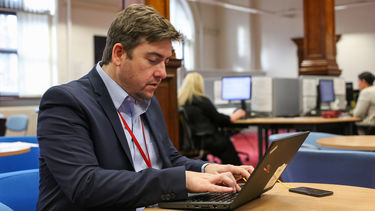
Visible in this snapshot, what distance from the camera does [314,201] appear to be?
1.24 m

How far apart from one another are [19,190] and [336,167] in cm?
149

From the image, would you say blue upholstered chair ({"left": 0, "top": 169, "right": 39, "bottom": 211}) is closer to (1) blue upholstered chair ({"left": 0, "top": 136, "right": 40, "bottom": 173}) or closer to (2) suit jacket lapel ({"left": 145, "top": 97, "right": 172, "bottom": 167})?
(2) suit jacket lapel ({"left": 145, "top": 97, "right": 172, "bottom": 167})

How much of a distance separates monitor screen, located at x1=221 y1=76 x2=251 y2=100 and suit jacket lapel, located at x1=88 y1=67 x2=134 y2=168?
4.11 metres

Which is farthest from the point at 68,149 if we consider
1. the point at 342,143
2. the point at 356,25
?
the point at 356,25

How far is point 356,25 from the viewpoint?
11.7 meters

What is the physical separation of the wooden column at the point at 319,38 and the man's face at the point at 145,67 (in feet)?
17.9

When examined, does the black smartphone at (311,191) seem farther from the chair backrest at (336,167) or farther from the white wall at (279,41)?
the white wall at (279,41)

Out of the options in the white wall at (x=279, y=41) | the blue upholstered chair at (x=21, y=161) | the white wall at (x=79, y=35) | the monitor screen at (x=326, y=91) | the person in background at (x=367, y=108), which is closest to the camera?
the blue upholstered chair at (x=21, y=161)

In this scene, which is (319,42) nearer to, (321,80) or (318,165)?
(321,80)

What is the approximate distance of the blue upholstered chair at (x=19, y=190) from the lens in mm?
1576

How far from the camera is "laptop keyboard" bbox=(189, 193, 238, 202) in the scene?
117 cm

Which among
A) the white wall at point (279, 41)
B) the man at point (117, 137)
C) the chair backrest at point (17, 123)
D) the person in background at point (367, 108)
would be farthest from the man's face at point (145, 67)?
the white wall at point (279, 41)

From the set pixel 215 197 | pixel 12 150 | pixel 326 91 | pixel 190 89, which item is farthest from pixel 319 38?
pixel 215 197

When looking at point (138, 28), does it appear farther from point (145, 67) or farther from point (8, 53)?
point (8, 53)
